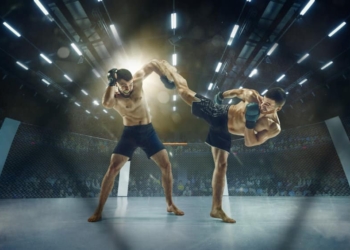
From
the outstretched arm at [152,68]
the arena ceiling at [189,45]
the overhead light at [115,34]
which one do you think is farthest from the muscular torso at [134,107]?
the overhead light at [115,34]

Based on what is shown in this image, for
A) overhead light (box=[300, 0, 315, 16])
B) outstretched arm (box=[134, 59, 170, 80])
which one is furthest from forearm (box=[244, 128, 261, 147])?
overhead light (box=[300, 0, 315, 16])

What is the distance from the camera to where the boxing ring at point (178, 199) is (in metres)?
1.24

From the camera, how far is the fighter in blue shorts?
6.72 feet

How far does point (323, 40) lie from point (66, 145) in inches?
356

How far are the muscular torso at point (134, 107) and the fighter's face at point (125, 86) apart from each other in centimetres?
9

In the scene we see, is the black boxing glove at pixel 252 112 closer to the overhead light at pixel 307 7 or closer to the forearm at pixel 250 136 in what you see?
the forearm at pixel 250 136

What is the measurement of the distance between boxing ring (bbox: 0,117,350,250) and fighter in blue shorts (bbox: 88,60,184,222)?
436 millimetres

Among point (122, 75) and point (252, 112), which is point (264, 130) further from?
point (122, 75)

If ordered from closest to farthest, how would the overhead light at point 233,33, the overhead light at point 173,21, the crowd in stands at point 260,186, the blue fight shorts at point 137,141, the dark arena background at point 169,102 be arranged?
the dark arena background at point 169,102 → the blue fight shorts at point 137,141 → the overhead light at point 173,21 → the overhead light at point 233,33 → the crowd in stands at point 260,186

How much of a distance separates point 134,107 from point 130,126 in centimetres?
23

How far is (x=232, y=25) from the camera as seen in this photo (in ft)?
16.6

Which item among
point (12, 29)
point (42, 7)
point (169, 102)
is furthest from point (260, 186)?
point (12, 29)

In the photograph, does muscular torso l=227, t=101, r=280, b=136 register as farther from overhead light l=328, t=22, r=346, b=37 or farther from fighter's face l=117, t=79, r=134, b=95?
overhead light l=328, t=22, r=346, b=37

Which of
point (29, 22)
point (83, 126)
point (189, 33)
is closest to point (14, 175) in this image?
point (29, 22)
